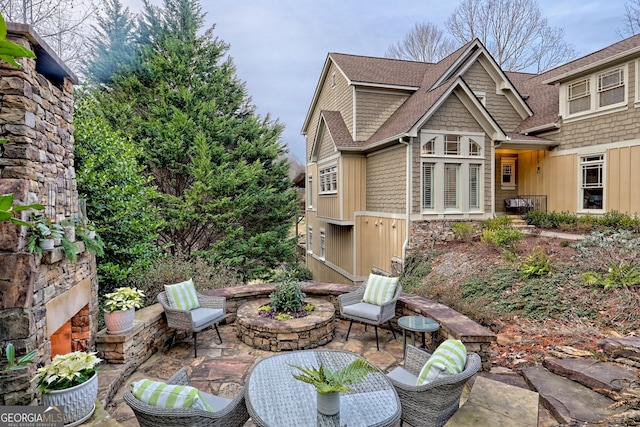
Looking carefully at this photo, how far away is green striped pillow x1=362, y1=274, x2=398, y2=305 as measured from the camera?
18.4ft

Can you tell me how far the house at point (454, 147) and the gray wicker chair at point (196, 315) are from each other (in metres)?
6.10

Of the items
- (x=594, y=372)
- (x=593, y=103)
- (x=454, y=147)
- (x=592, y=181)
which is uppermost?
(x=593, y=103)

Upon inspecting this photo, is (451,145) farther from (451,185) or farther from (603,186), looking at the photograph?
(603,186)

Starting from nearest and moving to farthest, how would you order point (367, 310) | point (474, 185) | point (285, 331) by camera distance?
point (285, 331), point (367, 310), point (474, 185)

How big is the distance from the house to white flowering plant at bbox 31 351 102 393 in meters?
8.35

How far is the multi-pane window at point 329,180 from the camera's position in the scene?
43.1 ft

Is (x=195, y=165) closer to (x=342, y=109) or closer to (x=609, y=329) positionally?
(x=342, y=109)

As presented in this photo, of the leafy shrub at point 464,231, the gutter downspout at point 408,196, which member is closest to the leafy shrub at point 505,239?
the leafy shrub at point 464,231

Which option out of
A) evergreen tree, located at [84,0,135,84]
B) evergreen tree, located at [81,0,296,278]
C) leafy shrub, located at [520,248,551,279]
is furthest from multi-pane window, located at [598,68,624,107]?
evergreen tree, located at [84,0,135,84]

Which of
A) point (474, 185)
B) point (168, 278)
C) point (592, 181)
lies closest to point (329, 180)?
point (474, 185)

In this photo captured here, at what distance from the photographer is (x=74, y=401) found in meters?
3.00

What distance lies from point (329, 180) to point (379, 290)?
8.56 m

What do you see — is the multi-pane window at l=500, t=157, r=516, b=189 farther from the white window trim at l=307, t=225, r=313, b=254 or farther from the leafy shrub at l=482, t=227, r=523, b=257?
the white window trim at l=307, t=225, r=313, b=254

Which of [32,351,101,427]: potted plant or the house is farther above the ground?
the house
